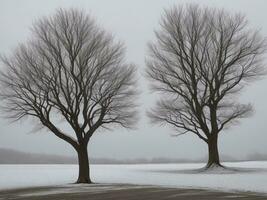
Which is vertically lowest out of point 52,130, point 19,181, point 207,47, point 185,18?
point 19,181

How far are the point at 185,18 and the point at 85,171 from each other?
1890 centimetres

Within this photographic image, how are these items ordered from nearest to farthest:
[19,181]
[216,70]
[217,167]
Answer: [19,181] → [217,167] → [216,70]

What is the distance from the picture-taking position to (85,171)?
37.4 metres

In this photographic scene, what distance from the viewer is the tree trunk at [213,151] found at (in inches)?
1800

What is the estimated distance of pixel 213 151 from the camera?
1838 inches

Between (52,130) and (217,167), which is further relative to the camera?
(217,167)

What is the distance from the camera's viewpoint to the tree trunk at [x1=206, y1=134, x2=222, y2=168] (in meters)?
45.7

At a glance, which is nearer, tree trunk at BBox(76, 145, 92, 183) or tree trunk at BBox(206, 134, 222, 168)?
tree trunk at BBox(76, 145, 92, 183)

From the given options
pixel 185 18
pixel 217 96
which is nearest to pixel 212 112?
pixel 217 96

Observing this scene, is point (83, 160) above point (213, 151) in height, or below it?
below

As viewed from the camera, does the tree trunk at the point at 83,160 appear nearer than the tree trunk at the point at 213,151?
Yes

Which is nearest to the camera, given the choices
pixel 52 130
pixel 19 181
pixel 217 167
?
pixel 52 130

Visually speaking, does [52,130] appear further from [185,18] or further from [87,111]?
[185,18]

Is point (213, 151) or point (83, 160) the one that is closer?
point (83, 160)
